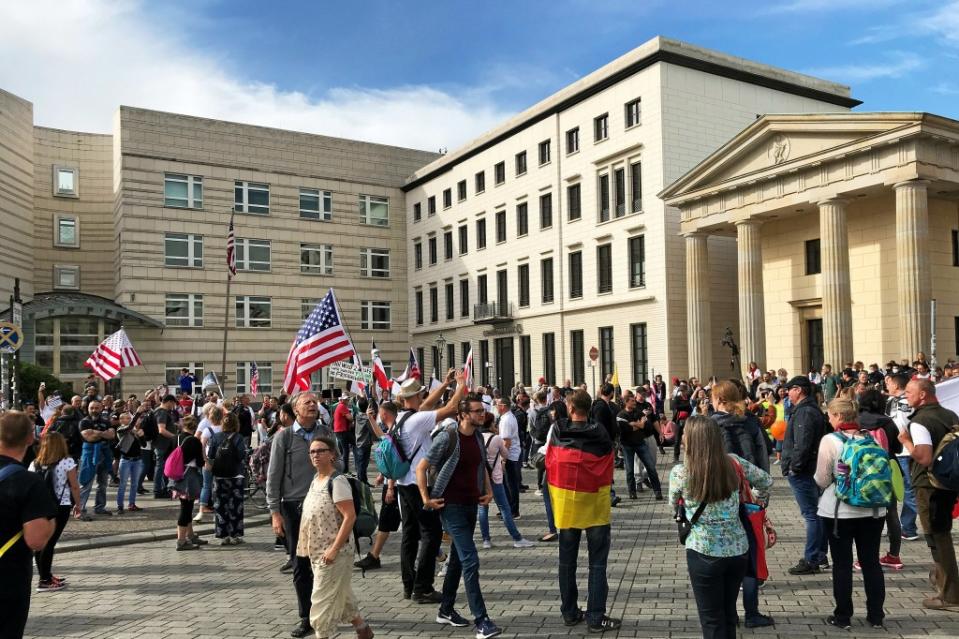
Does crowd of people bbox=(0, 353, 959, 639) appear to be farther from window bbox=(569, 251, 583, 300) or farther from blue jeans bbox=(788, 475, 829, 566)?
window bbox=(569, 251, 583, 300)

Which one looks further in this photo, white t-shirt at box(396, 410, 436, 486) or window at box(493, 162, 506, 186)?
window at box(493, 162, 506, 186)

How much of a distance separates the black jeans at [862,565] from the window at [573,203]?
119ft

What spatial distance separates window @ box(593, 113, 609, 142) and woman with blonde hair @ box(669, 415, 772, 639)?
1428 inches

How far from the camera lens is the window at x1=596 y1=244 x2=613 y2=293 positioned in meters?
40.2

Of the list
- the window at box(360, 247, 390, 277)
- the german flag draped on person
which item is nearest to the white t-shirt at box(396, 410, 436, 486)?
the german flag draped on person

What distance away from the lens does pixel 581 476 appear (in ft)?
22.1

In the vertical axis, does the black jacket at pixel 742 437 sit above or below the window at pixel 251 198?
below

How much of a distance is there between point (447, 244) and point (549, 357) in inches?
513

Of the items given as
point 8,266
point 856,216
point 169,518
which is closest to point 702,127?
point 856,216

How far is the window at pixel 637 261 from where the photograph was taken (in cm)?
3806

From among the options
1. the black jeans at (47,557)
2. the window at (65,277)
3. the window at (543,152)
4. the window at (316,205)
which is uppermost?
the window at (543,152)

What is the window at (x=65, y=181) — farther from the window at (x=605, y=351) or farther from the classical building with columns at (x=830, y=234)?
the classical building with columns at (x=830, y=234)

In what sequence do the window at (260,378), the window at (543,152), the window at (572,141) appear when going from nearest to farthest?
the window at (572,141) → the window at (543,152) → the window at (260,378)

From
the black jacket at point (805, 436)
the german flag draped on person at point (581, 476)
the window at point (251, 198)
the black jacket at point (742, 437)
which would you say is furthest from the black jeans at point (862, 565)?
the window at point (251, 198)
